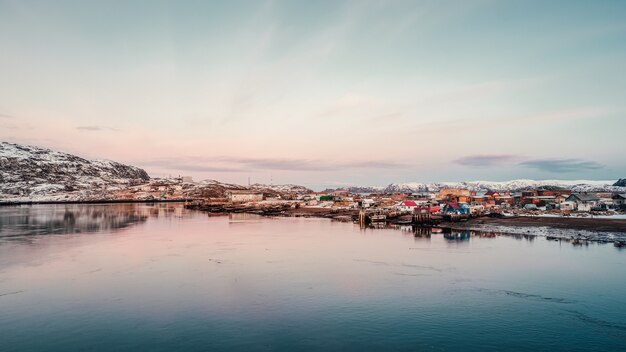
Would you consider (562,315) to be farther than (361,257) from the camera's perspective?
No

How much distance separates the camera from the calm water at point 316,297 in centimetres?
1562

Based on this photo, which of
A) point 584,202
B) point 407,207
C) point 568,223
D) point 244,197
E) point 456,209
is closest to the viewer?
point 568,223

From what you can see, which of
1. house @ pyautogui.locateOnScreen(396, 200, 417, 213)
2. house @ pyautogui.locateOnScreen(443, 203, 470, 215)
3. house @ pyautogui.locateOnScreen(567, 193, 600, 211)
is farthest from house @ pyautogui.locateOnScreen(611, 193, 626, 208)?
house @ pyautogui.locateOnScreen(396, 200, 417, 213)

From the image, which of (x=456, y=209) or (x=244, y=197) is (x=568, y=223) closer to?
(x=456, y=209)

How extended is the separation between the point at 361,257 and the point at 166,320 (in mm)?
19435

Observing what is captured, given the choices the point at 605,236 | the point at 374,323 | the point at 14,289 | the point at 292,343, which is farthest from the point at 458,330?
the point at 605,236

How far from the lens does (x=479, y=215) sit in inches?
2640

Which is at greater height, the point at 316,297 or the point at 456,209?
the point at 456,209

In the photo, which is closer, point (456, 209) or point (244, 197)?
point (456, 209)

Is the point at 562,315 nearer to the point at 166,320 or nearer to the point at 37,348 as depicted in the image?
the point at 166,320

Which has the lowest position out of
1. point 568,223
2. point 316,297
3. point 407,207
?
point 316,297

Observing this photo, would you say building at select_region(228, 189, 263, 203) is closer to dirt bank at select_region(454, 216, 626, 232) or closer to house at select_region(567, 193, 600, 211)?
dirt bank at select_region(454, 216, 626, 232)

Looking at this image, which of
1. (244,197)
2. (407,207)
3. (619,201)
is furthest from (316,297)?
(244,197)

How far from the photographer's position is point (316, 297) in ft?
70.5
